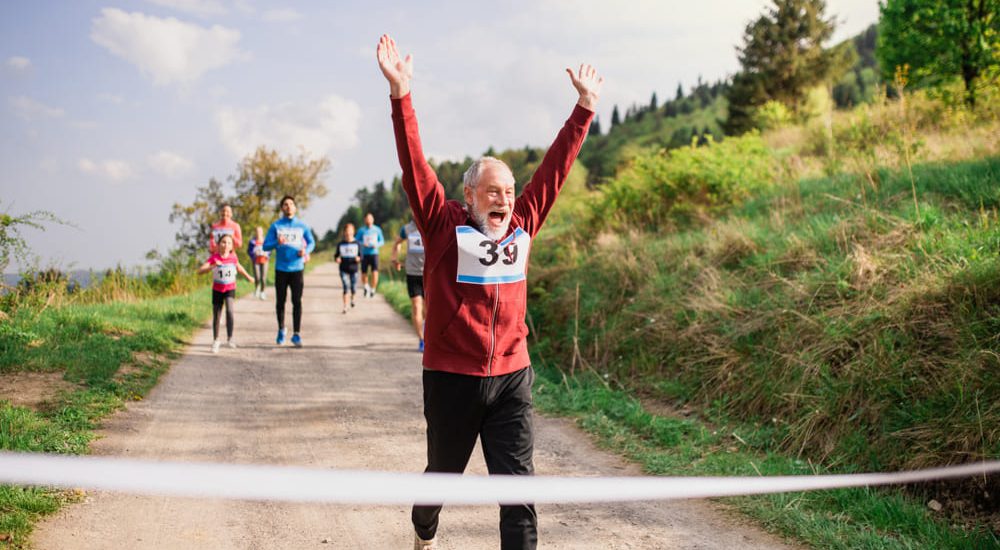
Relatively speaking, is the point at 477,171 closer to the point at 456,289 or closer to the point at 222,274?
the point at 456,289

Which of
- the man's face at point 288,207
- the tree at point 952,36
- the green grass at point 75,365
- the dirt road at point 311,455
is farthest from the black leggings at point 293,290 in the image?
the tree at point 952,36

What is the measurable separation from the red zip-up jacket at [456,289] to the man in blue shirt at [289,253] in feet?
25.1

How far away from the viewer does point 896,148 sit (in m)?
10.6

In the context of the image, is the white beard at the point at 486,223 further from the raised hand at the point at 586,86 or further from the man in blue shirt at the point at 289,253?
the man in blue shirt at the point at 289,253

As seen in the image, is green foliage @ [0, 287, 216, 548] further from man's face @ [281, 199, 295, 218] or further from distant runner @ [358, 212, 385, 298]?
distant runner @ [358, 212, 385, 298]

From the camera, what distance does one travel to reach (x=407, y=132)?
3.23 m

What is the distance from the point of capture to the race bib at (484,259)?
3.32 meters

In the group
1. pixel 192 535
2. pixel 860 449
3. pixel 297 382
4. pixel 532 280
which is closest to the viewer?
pixel 192 535

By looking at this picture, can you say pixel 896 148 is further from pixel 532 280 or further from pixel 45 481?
pixel 45 481

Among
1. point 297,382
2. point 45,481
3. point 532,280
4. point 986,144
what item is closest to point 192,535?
point 45,481

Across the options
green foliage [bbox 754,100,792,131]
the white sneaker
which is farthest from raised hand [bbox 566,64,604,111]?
green foliage [bbox 754,100,792,131]

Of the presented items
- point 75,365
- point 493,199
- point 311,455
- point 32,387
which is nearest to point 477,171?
point 493,199

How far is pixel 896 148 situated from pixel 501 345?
9.73 metres

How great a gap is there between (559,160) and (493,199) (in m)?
0.55
